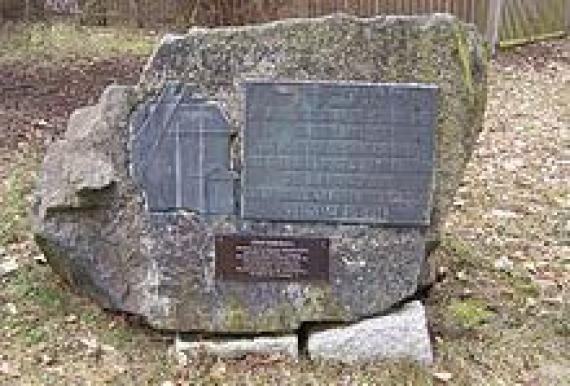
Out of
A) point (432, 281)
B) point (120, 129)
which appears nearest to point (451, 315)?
point (432, 281)

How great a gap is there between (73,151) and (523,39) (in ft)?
22.7

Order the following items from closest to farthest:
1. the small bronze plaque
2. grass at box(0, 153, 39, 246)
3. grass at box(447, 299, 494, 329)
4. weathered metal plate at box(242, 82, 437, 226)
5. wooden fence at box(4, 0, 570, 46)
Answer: weathered metal plate at box(242, 82, 437, 226), the small bronze plaque, grass at box(447, 299, 494, 329), grass at box(0, 153, 39, 246), wooden fence at box(4, 0, 570, 46)

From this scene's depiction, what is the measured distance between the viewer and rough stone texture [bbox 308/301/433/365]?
11.8 ft

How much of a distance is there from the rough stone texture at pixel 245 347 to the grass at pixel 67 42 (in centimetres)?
487

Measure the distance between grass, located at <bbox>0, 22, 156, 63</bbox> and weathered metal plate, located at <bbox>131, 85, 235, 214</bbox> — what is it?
4743 mm

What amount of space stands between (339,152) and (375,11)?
652 centimetres

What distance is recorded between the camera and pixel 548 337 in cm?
388

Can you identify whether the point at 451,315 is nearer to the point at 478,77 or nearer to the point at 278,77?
the point at 478,77

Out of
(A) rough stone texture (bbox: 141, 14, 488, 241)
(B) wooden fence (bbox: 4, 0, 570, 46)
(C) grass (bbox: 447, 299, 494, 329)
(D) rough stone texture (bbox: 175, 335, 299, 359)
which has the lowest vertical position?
(C) grass (bbox: 447, 299, 494, 329)

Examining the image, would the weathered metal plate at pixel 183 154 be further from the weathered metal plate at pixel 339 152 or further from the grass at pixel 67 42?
the grass at pixel 67 42

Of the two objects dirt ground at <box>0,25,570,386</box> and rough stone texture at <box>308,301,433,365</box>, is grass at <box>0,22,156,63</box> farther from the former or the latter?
rough stone texture at <box>308,301,433,365</box>

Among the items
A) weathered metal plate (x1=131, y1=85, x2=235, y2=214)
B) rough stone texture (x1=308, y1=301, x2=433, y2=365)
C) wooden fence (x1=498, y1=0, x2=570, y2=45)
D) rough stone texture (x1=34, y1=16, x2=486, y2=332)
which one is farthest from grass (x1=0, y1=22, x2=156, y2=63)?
rough stone texture (x1=308, y1=301, x2=433, y2=365)

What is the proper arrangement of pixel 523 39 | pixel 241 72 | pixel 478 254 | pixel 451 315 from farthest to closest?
pixel 523 39 → pixel 478 254 → pixel 451 315 → pixel 241 72

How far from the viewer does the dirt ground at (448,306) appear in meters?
3.58
